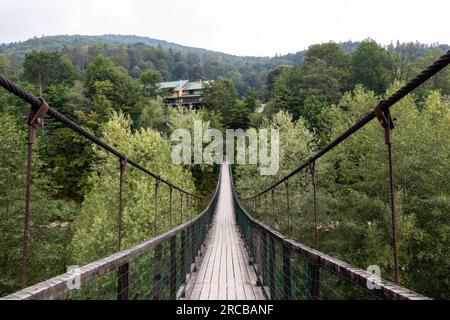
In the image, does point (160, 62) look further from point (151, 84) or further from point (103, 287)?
point (103, 287)

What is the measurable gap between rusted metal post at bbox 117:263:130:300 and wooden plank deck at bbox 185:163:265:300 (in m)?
1.99

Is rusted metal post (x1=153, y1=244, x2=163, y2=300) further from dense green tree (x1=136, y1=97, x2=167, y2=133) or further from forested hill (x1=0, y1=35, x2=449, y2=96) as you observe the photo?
forested hill (x1=0, y1=35, x2=449, y2=96)

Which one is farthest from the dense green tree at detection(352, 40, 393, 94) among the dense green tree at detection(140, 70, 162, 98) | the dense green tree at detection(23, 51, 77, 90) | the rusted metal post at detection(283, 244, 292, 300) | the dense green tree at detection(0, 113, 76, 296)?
the rusted metal post at detection(283, 244, 292, 300)

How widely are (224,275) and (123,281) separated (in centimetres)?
310

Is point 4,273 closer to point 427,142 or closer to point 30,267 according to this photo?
point 30,267

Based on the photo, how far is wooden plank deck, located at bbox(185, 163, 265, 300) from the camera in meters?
3.57

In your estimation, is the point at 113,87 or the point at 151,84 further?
the point at 151,84

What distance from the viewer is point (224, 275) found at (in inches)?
175

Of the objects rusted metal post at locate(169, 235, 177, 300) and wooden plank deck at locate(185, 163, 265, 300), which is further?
wooden plank deck at locate(185, 163, 265, 300)

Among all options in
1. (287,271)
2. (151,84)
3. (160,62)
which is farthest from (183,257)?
(160,62)

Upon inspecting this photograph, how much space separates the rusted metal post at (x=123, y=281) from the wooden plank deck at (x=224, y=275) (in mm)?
1989

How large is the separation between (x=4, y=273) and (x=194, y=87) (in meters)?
46.8

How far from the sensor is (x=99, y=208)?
1488 cm
